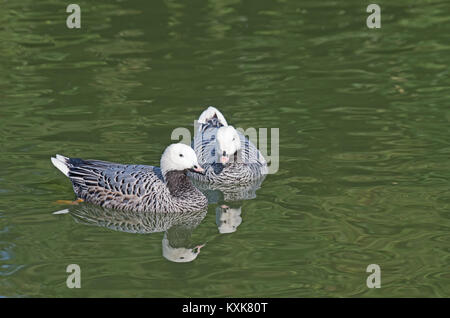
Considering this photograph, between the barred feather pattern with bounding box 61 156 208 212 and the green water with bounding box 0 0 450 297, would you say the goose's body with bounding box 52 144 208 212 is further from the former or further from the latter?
the green water with bounding box 0 0 450 297

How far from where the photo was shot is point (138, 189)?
11781mm

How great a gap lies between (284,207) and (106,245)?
2368 millimetres

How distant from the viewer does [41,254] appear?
10.3 m

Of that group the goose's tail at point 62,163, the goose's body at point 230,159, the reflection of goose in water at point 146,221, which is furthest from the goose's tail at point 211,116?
the goose's tail at point 62,163

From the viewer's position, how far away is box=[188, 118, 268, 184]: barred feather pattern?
507 inches

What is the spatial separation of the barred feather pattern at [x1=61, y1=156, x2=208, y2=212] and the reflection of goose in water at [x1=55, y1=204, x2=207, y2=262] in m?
0.07

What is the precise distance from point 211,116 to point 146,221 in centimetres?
290

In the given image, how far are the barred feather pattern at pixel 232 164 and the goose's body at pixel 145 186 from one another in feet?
3.34

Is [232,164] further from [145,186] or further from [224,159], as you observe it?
[145,186]

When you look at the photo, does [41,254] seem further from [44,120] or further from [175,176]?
[44,120]

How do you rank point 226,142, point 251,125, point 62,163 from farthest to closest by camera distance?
point 251,125
point 226,142
point 62,163

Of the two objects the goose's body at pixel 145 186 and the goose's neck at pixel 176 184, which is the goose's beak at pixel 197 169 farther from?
the goose's neck at pixel 176 184

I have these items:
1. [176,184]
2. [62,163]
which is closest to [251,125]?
[176,184]

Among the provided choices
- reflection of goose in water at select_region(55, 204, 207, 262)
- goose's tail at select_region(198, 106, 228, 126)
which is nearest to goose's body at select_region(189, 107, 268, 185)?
goose's tail at select_region(198, 106, 228, 126)
